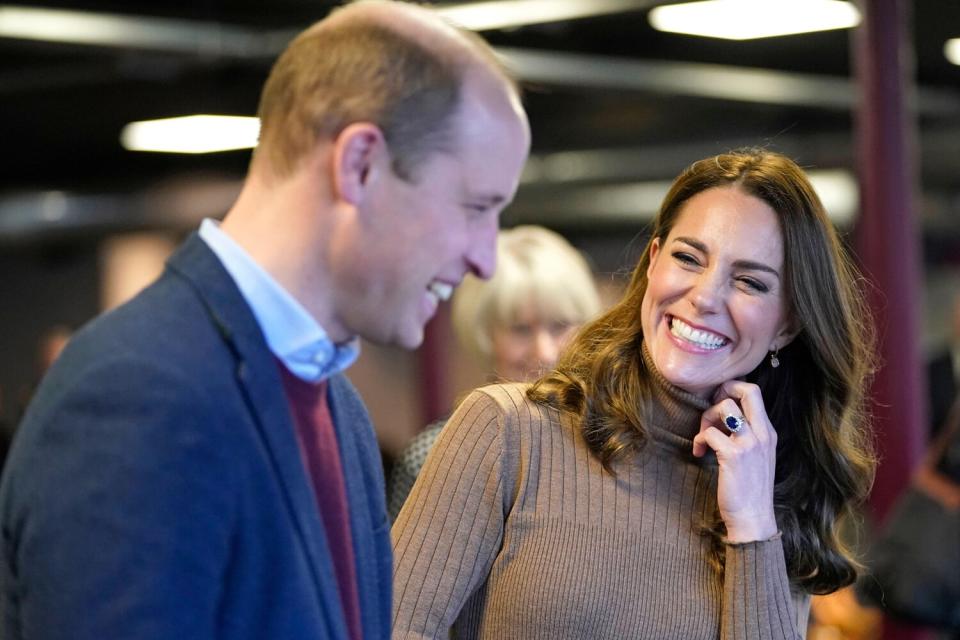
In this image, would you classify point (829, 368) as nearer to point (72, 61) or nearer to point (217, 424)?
point (217, 424)

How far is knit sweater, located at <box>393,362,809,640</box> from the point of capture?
196cm

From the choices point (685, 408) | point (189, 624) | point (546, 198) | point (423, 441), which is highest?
point (189, 624)

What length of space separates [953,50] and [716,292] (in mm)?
7735

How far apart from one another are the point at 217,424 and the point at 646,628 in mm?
1044

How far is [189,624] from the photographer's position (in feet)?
3.57

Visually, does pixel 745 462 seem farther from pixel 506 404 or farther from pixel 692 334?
pixel 506 404

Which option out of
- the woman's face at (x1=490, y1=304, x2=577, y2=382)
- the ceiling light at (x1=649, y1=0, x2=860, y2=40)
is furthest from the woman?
the ceiling light at (x1=649, y1=0, x2=860, y2=40)

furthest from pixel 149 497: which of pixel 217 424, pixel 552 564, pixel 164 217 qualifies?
pixel 164 217

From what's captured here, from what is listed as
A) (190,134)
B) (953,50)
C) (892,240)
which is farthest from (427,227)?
(190,134)

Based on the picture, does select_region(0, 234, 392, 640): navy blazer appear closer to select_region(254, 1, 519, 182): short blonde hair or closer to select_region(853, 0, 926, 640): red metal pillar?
select_region(254, 1, 519, 182): short blonde hair

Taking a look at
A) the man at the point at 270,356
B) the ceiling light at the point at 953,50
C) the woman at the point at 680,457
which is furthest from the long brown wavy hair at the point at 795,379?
the ceiling light at the point at 953,50

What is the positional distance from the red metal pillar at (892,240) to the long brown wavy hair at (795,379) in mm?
2782

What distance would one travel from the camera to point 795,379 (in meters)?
2.31

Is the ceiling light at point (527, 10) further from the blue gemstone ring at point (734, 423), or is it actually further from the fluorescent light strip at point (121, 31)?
the blue gemstone ring at point (734, 423)
